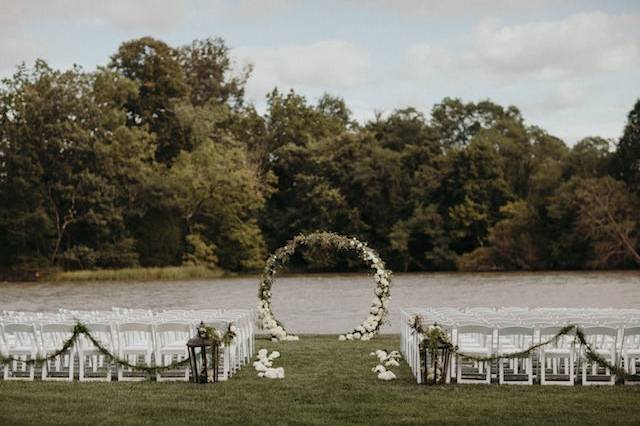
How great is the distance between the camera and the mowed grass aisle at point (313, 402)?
12273mm

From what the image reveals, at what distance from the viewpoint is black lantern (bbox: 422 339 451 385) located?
14852 mm

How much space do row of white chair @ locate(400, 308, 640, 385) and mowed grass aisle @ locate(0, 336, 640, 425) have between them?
0.57 m

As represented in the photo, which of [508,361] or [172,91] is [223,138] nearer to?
[172,91]

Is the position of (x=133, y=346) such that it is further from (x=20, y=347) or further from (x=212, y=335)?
(x=212, y=335)

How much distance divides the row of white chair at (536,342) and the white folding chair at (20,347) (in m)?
6.27

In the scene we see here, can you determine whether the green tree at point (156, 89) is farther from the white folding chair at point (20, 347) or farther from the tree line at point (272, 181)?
the white folding chair at point (20, 347)

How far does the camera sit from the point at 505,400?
13539 millimetres

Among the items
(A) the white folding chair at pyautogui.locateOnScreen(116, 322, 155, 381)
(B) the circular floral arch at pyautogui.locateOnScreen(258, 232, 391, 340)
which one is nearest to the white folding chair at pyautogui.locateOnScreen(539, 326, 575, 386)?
(A) the white folding chair at pyautogui.locateOnScreen(116, 322, 155, 381)

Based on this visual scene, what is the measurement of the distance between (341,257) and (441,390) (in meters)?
60.7

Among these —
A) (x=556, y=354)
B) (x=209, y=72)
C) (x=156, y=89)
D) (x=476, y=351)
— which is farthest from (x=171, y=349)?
(x=209, y=72)

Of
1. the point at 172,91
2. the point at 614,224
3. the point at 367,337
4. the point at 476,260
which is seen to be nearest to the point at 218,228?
the point at 172,91

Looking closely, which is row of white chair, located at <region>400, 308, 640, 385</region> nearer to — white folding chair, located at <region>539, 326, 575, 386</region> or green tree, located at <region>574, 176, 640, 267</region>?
white folding chair, located at <region>539, 326, 575, 386</region>

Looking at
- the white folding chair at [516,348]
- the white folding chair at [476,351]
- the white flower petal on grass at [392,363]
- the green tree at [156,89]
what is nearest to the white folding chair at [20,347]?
the white flower petal on grass at [392,363]

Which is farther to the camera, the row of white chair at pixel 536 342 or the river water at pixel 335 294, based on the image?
the river water at pixel 335 294
